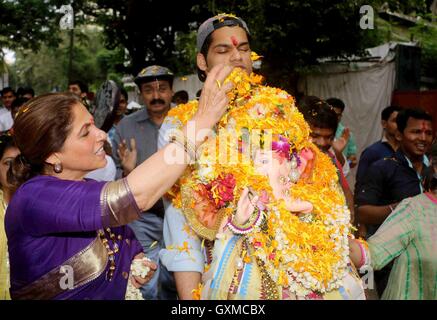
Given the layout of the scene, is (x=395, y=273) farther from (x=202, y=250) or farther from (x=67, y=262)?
(x=67, y=262)

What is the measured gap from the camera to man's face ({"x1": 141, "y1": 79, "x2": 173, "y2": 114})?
4.94m

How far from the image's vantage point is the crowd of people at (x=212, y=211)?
1.85 meters

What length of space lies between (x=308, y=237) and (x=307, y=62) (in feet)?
26.2

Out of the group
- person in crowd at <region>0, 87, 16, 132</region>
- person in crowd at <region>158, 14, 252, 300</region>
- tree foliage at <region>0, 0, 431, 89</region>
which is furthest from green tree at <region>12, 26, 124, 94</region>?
person in crowd at <region>158, 14, 252, 300</region>

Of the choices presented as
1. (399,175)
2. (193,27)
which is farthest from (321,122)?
(193,27)

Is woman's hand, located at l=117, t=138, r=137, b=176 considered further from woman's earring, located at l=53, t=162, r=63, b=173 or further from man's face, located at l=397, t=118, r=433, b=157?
man's face, located at l=397, t=118, r=433, b=157

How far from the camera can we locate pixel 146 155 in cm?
461

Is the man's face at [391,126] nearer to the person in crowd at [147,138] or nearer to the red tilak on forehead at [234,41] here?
the person in crowd at [147,138]

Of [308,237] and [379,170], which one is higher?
[308,237]

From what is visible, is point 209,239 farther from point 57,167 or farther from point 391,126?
point 391,126

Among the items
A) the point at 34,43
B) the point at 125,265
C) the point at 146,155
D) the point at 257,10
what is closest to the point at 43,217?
the point at 125,265

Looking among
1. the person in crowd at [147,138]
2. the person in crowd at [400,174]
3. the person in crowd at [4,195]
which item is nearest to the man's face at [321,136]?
the person in crowd at [400,174]

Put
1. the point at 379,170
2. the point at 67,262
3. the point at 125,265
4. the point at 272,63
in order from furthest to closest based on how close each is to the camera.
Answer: the point at 272,63, the point at 379,170, the point at 125,265, the point at 67,262

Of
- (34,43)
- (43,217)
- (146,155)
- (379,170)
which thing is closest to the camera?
(43,217)
